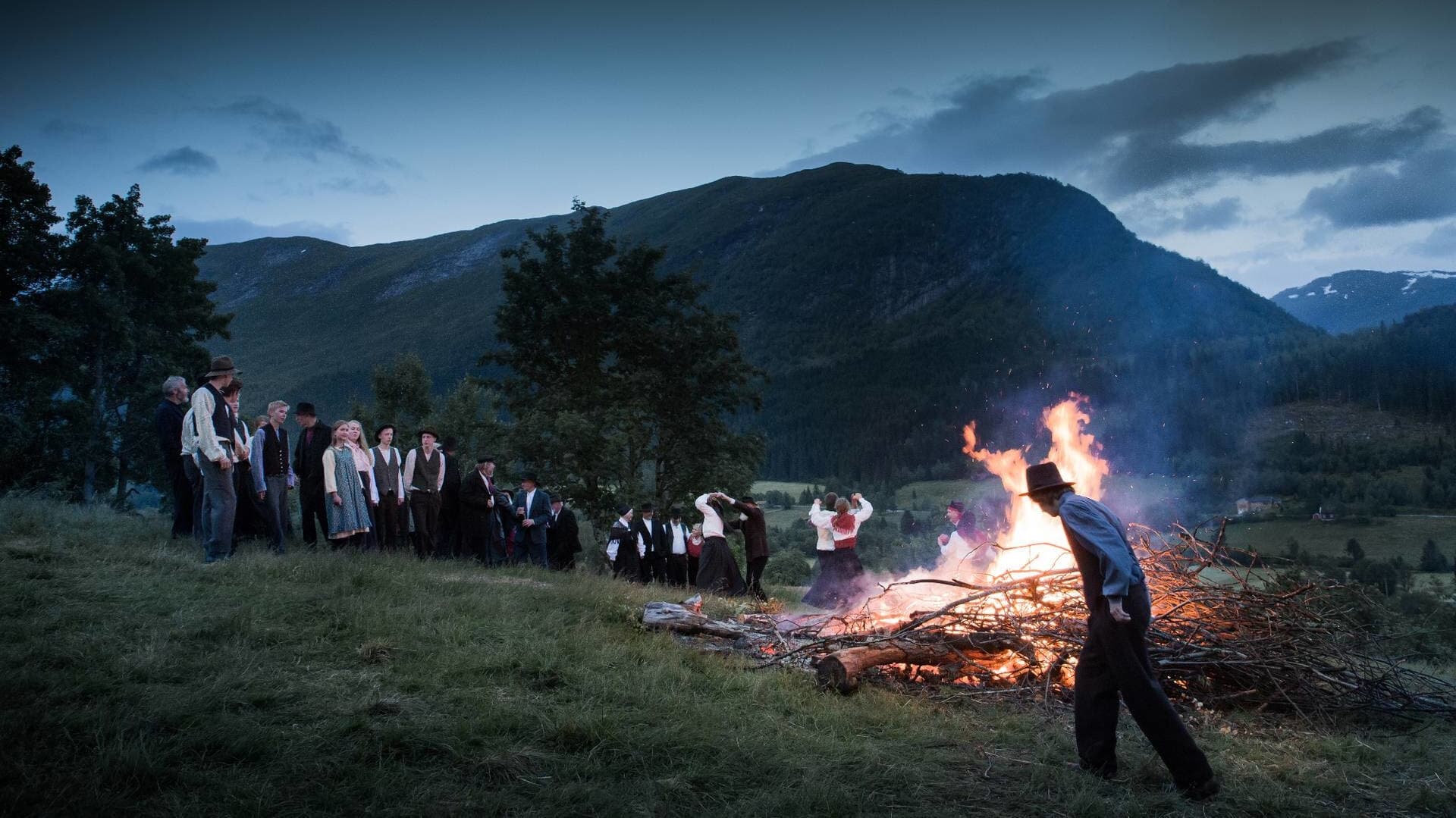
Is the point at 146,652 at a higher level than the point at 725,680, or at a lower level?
higher

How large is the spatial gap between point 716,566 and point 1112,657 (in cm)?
984

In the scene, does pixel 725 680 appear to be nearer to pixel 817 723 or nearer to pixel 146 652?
pixel 817 723

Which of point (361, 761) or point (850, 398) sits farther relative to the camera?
point (850, 398)

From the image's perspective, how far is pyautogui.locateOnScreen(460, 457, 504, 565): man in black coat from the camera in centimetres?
1317

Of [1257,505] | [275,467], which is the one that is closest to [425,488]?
[275,467]

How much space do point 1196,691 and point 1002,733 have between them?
230cm

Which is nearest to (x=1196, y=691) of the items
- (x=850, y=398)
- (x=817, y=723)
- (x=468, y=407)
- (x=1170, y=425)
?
(x=817, y=723)

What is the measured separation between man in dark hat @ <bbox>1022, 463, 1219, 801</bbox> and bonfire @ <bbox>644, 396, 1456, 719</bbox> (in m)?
1.45

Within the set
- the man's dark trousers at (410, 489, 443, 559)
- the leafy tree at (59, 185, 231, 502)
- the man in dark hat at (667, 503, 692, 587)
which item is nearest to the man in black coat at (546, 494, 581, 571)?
the man in dark hat at (667, 503, 692, 587)

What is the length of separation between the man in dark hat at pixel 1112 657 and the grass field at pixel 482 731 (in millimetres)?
240

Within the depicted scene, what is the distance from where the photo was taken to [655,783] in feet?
14.7

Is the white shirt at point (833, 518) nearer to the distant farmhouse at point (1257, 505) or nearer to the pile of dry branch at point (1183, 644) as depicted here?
the pile of dry branch at point (1183, 644)

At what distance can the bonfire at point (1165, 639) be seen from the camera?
6930 mm

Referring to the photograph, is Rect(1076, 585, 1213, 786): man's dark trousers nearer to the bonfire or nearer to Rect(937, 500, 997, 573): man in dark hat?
the bonfire
